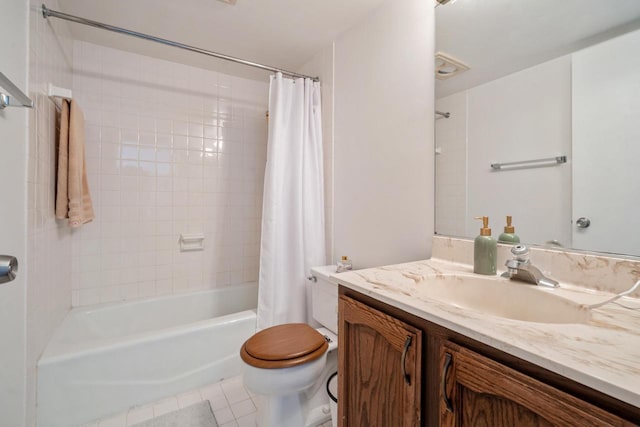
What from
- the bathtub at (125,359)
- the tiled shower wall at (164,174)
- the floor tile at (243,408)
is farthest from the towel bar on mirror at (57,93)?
the floor tile at (243,408)

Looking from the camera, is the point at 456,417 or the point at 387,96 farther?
the point at 387,96

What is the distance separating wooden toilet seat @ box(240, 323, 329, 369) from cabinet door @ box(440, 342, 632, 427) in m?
0.67

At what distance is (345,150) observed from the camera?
1839 millimetres

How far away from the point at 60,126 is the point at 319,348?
6.15ft

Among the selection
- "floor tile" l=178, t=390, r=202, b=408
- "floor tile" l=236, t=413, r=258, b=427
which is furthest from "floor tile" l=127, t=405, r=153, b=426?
"floor tile" l=236, t=413, r=258, b=427

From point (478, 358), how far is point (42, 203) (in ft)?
6.17

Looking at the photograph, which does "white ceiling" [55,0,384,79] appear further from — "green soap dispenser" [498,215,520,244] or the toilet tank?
the toilet tank

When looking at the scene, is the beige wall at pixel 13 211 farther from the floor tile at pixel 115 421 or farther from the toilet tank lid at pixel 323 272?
the toilet tank lid at pixel 323 272

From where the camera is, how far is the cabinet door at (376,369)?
0.67m

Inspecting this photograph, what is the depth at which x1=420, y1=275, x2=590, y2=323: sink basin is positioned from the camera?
731 millimetres

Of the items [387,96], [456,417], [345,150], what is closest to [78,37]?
[345,150]

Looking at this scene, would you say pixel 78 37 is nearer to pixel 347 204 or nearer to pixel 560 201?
pixel 347 204

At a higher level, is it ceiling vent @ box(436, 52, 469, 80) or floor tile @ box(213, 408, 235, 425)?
ceiling vent @ box(436, 52, 469, 80)

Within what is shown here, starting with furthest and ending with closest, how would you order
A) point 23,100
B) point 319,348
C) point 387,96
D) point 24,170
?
point 387,96 → point 319,348 → point 24,170 → point 23,100
